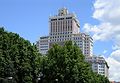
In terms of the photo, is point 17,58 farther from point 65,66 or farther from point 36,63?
point 65,66

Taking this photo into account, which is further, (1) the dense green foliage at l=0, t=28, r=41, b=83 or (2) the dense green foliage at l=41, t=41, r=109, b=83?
(2) the dense green foliage at l=41, t=41, r=109, b=83

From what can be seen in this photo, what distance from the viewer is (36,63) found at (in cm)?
6644

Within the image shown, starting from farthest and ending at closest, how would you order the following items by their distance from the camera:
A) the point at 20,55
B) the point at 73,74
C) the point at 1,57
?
the point at 73,74 < the point at 20,55 < the point at 1,57

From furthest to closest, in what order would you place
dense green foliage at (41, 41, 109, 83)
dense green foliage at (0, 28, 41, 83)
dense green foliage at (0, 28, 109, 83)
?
dense green foliage at (41, 41, 109, 83) → dense green foliage at (0, 28, 109, 83) → dense green foliage at (0, 28, 41, 83)

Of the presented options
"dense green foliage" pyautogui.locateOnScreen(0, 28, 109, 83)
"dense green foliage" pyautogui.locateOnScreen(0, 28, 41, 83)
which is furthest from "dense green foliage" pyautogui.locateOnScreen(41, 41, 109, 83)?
"dense green foliage" pyautogui.locateOnScreen(0, 28, 41, 83)

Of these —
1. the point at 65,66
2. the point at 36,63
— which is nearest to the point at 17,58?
the point at 36,63

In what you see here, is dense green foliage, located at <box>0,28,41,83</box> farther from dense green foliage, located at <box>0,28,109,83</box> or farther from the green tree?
the green tree

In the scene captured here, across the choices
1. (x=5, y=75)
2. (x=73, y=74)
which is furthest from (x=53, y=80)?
(x=5, y=75)

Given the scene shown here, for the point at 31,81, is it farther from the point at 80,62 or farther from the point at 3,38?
the point at 80,62

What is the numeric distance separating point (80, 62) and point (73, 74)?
3095 millimetres

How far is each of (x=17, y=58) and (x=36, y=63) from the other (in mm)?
5576

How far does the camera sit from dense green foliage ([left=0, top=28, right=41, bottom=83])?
5894cm

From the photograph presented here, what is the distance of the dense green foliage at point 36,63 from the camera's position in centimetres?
5986

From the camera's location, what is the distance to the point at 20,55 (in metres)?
63.1
